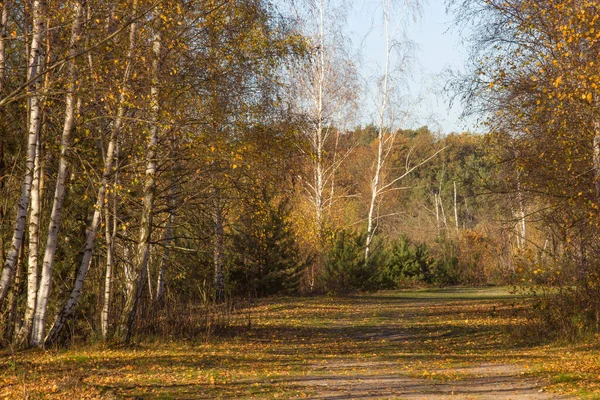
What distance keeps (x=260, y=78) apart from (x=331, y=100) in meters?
17.2

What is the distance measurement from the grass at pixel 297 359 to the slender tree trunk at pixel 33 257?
46cm

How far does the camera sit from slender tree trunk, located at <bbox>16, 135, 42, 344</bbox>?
11.4 meters

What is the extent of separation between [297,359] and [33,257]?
4274 mm

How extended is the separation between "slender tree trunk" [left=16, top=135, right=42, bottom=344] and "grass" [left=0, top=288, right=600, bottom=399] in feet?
1.52

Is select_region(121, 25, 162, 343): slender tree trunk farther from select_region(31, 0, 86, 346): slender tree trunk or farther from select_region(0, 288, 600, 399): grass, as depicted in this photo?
select_region(31, 0, 86, 346): slender tree trunk

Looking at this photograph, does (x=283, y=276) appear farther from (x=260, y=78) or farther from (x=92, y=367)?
(x=92, y=367)

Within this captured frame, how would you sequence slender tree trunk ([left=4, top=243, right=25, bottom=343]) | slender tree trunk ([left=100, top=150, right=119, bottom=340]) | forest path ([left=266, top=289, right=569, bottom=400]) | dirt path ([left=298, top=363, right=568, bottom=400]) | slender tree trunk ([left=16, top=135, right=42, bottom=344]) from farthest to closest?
slender tree trunk ([left=100, top=150, right=119, bottom=340]), slender tree trunk ([left=4, top=243, right=25, bottom=343]), slender tree trunk ([left=16, top=135, right=42, bottom=344]), forest path ([left=266, top=289, right=569, bottom=400]), dirt path ([left=298, top=363, right=568, bottom=400])

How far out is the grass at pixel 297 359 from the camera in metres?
8.98

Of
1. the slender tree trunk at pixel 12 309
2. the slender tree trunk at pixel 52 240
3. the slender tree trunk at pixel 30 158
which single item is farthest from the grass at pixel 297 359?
→ the slender tree trunk at pixel 30 158

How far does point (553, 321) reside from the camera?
48.5ft

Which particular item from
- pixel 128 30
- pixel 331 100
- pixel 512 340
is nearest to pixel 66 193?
pixel 128 30

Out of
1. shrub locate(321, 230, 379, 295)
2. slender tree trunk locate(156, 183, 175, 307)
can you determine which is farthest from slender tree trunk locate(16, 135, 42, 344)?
shrub locate(321, 230, 379, 295)

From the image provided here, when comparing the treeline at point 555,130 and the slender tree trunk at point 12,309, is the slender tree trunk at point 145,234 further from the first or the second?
the treeline at point 555,130

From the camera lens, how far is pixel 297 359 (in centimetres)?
1240
